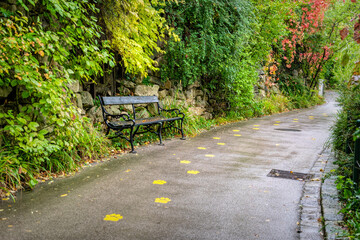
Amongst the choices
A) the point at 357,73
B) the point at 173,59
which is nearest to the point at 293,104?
the point at 173,59

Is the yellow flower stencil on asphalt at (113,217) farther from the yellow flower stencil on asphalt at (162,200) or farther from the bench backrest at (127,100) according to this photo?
the bench backrest at (127,100)

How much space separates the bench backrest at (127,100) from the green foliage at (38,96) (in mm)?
981

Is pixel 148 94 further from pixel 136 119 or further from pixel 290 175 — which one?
pixel 290 175

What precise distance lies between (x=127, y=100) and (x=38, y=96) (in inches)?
107

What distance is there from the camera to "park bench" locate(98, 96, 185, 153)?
241 inches

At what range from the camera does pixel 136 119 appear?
266 inches

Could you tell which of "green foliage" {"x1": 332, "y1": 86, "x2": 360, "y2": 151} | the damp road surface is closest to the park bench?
the damp road surface

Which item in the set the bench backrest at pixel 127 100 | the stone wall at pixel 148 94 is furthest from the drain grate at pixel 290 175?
the bench backrest at pixel 127 100

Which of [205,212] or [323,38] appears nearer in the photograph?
[205,212]

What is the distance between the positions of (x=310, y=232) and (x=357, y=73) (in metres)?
1.76

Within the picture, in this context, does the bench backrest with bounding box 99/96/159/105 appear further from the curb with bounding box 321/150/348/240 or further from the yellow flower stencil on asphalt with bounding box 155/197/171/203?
the curb with bounding box 321/150/348/240

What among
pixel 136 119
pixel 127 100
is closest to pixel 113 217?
pixel 136 119

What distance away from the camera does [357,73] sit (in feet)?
11.7

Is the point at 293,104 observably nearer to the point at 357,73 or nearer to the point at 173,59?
the point at 173,59
